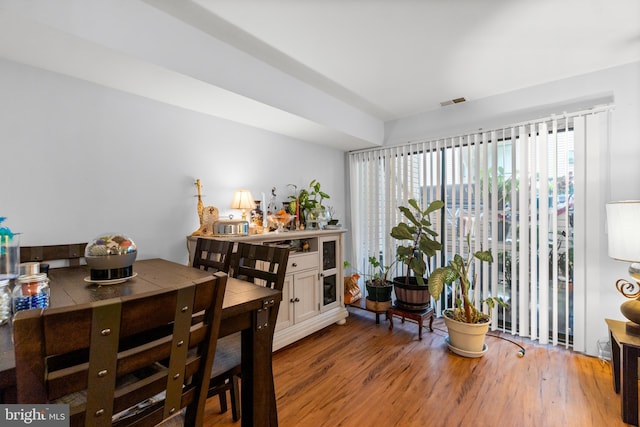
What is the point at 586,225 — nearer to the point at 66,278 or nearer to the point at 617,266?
the point at 617,266

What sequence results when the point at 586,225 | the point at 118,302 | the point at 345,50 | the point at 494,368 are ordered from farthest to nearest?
the point at 586,225 → the point at 494,368 → the point at 345,50 → the point at 118,302

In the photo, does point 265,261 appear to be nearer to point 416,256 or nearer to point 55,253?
point 55,253

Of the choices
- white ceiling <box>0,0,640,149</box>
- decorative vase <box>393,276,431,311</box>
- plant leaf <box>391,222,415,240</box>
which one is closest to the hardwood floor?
decorative vase <box>393,276,431,311</box>

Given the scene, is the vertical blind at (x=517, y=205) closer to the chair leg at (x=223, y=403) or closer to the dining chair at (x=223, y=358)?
the dining chair at (x=223, y=358)

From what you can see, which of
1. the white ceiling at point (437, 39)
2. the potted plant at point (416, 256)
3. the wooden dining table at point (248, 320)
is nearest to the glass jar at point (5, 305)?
the wooden dining table at point (248, 320)

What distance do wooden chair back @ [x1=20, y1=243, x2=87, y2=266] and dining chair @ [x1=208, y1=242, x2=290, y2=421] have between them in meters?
0.98

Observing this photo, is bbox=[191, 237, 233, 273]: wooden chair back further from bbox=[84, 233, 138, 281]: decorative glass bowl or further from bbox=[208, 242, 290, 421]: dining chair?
bbox=[84, 233, 138, 281]: decorative glass bowl

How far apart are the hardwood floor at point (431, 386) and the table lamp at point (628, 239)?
0.57m

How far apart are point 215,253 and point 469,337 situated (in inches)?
84.6

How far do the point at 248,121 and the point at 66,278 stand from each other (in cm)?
183

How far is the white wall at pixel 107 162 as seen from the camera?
1.69m

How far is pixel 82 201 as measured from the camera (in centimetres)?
190

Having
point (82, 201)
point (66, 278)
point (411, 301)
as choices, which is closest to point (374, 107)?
point (411, 301)

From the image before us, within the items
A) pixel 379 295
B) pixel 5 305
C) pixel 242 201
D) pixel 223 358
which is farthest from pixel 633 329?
pixel 5 305
